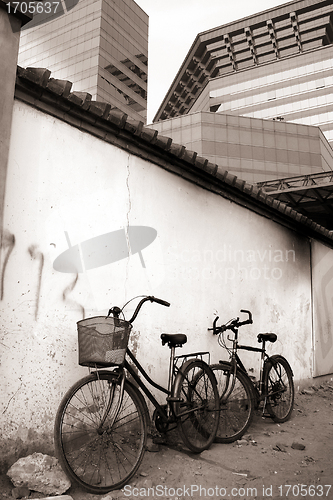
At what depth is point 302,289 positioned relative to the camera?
7145 millimetres

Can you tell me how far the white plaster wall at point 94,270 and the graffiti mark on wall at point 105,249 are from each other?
0.06m

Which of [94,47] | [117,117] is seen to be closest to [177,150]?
[117,117]

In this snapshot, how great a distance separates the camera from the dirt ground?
2834 mm

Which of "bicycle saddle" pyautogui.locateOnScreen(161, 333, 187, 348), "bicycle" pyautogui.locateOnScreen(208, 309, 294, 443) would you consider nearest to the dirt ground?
"bicycle" pyautogui.locateOnScreen(208, 309, 294, 443)

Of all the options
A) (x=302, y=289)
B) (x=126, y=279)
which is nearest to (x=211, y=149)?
(x=302, y=289)

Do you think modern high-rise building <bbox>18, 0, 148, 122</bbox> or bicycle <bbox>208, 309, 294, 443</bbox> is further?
modern high-rise building <bbox>18, 0, 148, 122</bbox>

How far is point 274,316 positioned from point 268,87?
200 ft

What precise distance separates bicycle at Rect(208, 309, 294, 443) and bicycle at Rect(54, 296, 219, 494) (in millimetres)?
529

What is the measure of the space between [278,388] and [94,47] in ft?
244

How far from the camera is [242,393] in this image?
14.0 feet

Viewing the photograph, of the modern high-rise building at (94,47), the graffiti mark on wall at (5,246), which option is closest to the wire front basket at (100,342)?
the graffiti mark on wall at (5,246)

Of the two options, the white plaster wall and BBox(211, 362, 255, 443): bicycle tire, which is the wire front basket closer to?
the white plaster wall

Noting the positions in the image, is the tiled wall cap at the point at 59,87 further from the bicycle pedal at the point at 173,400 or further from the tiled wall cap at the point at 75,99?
the bicycle pedal at the point at 173,400

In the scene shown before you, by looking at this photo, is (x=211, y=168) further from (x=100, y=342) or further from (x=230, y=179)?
(x=100, y=342)
